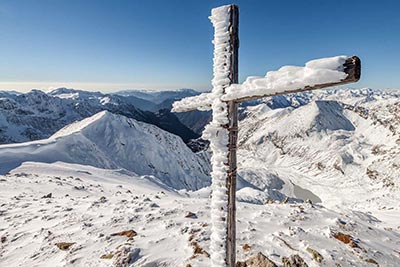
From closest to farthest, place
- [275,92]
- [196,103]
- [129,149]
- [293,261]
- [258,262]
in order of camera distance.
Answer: [275,92], [196,103], [258,262], [293,261], [129,149]

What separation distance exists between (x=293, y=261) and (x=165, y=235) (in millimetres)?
4204

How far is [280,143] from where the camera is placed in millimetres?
176875

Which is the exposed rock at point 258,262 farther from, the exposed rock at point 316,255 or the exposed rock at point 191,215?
the exposed rock at point 191,215

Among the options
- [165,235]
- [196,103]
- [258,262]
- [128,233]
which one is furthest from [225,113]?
[128,233]

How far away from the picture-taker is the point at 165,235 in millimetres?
8992

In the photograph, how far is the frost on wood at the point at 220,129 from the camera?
450 centimetres

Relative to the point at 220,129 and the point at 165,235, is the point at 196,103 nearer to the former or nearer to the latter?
the point at 220,129

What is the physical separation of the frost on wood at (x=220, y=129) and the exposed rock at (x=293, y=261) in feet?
11.0

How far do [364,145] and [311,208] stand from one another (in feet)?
479

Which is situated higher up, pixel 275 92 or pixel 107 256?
pixel 275 92

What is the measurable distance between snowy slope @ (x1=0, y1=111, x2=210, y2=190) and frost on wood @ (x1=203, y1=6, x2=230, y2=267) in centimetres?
3861

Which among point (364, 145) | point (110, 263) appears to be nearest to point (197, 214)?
point (110, 263)

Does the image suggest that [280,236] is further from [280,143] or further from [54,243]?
[280,143]

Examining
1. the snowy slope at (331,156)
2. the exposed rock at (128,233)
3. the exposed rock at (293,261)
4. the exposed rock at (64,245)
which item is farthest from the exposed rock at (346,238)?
the snowy slope at (331,156)
